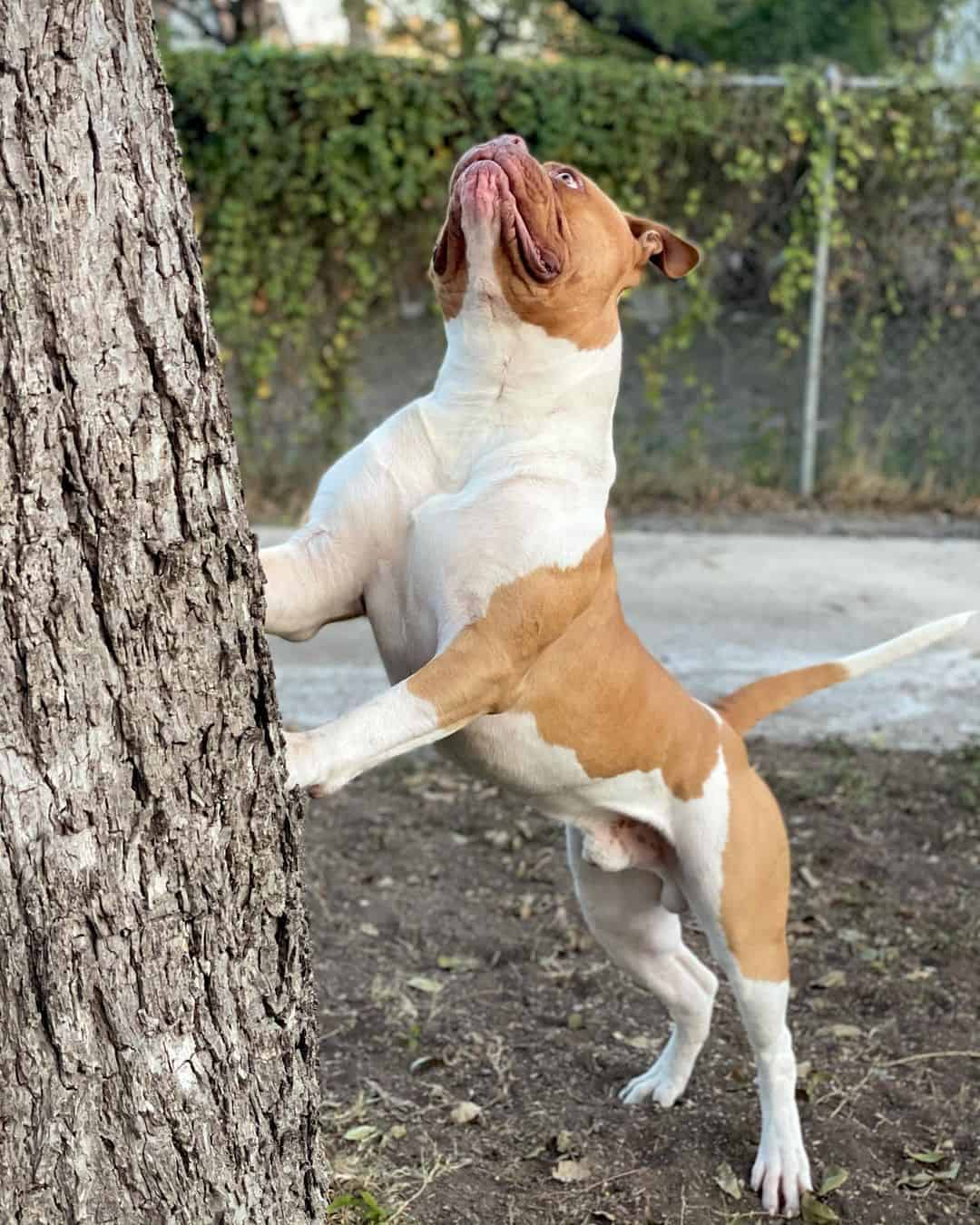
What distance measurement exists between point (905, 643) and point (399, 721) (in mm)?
1344

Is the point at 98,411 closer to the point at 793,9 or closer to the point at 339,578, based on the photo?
the point at 339,578

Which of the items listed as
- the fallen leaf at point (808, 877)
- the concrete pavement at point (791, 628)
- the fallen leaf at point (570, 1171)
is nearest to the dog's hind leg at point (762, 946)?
the fallen leaf at point (570, 1171)

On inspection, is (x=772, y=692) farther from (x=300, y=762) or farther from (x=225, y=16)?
(x=225, y=16)

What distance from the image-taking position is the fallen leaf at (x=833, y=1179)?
290 cm

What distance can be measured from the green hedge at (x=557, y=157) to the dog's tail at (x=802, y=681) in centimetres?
626

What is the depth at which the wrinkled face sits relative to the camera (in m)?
2.29

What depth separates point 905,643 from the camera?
2961mm

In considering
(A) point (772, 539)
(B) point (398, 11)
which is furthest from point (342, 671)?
(B) point (398, 11)

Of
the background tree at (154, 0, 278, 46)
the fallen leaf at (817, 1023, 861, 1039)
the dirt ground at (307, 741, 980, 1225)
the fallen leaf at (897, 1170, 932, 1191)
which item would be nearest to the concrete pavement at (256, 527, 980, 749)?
the dirt ground at (307, 741, 980, 1225)

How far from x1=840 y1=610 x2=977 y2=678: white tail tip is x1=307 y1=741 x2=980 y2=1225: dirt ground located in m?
1.02

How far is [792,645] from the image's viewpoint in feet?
20.6

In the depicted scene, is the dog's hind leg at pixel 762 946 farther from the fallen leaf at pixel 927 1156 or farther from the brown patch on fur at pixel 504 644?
the brown patch on fur at pixel 504 644

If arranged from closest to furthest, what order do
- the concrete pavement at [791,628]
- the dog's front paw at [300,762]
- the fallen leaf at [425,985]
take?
the dog's front paw at [300,762] → the fallen leaf at [425,985] → the concrete pavement at [791,628]

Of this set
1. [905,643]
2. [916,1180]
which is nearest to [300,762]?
[905,643]
